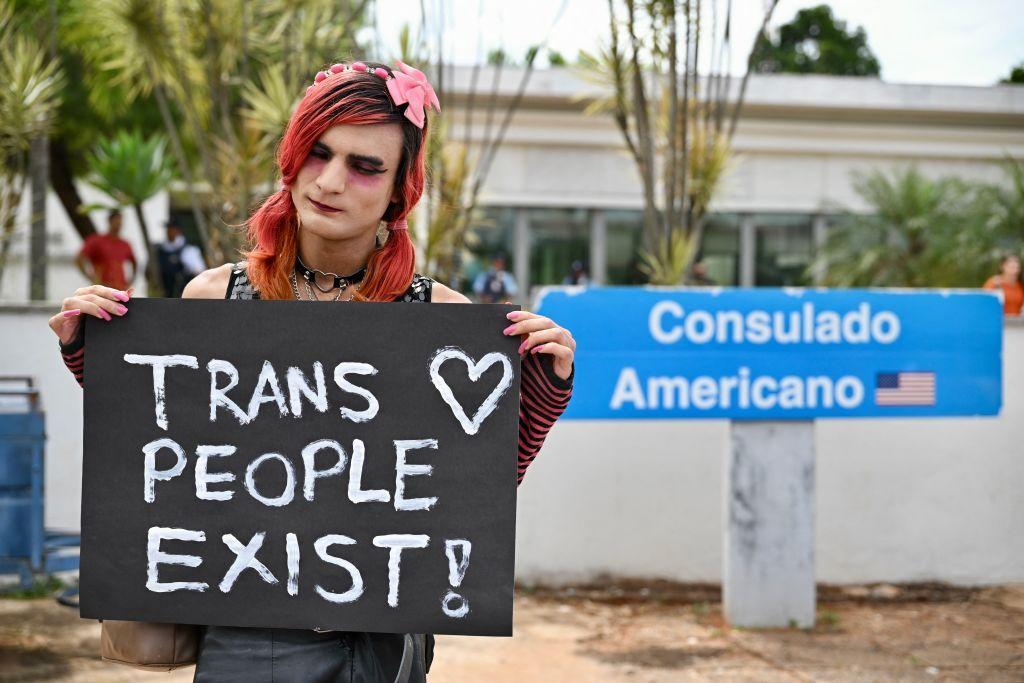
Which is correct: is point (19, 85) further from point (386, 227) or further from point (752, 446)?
point (386, 227)

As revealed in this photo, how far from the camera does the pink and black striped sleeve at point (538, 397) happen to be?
6.45ft

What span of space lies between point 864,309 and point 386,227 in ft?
13.0

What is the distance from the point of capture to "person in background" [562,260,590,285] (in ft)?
53.9

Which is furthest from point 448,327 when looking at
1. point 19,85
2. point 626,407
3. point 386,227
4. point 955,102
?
point 955,102

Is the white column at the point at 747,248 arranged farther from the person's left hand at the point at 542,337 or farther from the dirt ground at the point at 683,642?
the person's left hand at the point at 542,337

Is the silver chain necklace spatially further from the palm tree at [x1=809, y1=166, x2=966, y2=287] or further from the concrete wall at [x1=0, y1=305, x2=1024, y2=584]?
the palm tree at [x1=809, y1=166, x2=966, y2=287]

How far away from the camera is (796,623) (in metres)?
5.50

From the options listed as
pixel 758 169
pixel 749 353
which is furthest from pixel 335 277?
pixel 758 169

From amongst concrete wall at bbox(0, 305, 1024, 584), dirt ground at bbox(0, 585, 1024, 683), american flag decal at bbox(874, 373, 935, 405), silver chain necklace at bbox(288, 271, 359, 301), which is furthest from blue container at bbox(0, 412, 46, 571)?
american flag decal at bbox(874, 373, 935, 405)

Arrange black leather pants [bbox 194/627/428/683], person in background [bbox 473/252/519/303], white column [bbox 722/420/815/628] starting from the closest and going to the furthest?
black leather pants [bbox 194/627/428/683] < white column [bbox 722/420/815/628] < person in background [bbox 473/252/519/303]

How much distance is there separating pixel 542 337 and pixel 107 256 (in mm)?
10115

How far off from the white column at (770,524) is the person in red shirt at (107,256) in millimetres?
7496

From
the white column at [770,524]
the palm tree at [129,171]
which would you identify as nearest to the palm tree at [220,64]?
the palm tree at [129,171]

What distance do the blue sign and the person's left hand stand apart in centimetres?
337
